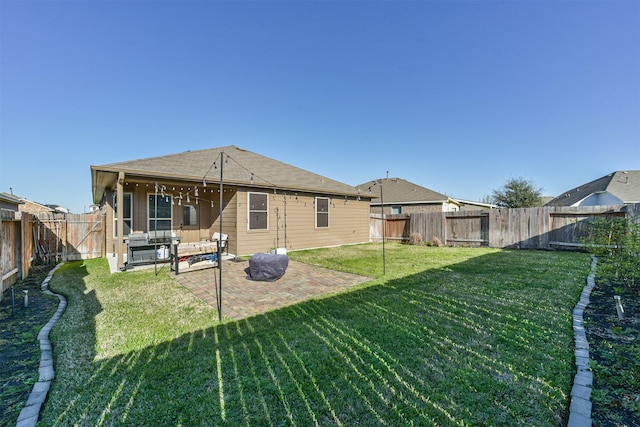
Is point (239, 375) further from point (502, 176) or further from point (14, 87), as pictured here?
point (502, 176)

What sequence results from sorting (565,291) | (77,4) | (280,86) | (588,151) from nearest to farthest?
(565,291) → (77,4) → (280,86) → (588,151)

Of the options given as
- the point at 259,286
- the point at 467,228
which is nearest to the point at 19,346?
the point at 259,286

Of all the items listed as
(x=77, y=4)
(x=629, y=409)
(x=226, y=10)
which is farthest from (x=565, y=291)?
(x=77, y=4)

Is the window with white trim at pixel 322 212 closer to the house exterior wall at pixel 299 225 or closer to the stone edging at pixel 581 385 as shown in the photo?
the house exterior wall at pixel 299 225

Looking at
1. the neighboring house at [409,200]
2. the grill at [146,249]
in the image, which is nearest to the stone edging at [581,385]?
the grill at [146,249]

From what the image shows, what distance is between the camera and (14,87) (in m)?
8.15

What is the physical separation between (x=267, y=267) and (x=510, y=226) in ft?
36.1

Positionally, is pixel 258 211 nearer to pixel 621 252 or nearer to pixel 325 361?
pixel 325 361

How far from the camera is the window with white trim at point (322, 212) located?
1154 centimetres

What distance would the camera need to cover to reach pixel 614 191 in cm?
1825

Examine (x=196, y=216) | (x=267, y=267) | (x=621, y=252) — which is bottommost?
(x=267, y=267)

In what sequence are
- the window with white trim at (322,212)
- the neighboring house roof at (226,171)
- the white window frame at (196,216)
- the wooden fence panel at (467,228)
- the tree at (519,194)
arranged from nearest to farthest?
1. the neighboring house roof at (226,171)
2. the white window frame at (196,216)
3. the window with white trim at (322,212)
4. the wooden fence panel at (467,228)
5. the tree at (519,194)

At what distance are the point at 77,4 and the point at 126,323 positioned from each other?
8.61m

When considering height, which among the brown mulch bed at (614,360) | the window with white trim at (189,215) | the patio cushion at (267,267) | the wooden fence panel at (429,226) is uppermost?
the window with white trim at (189,215)
